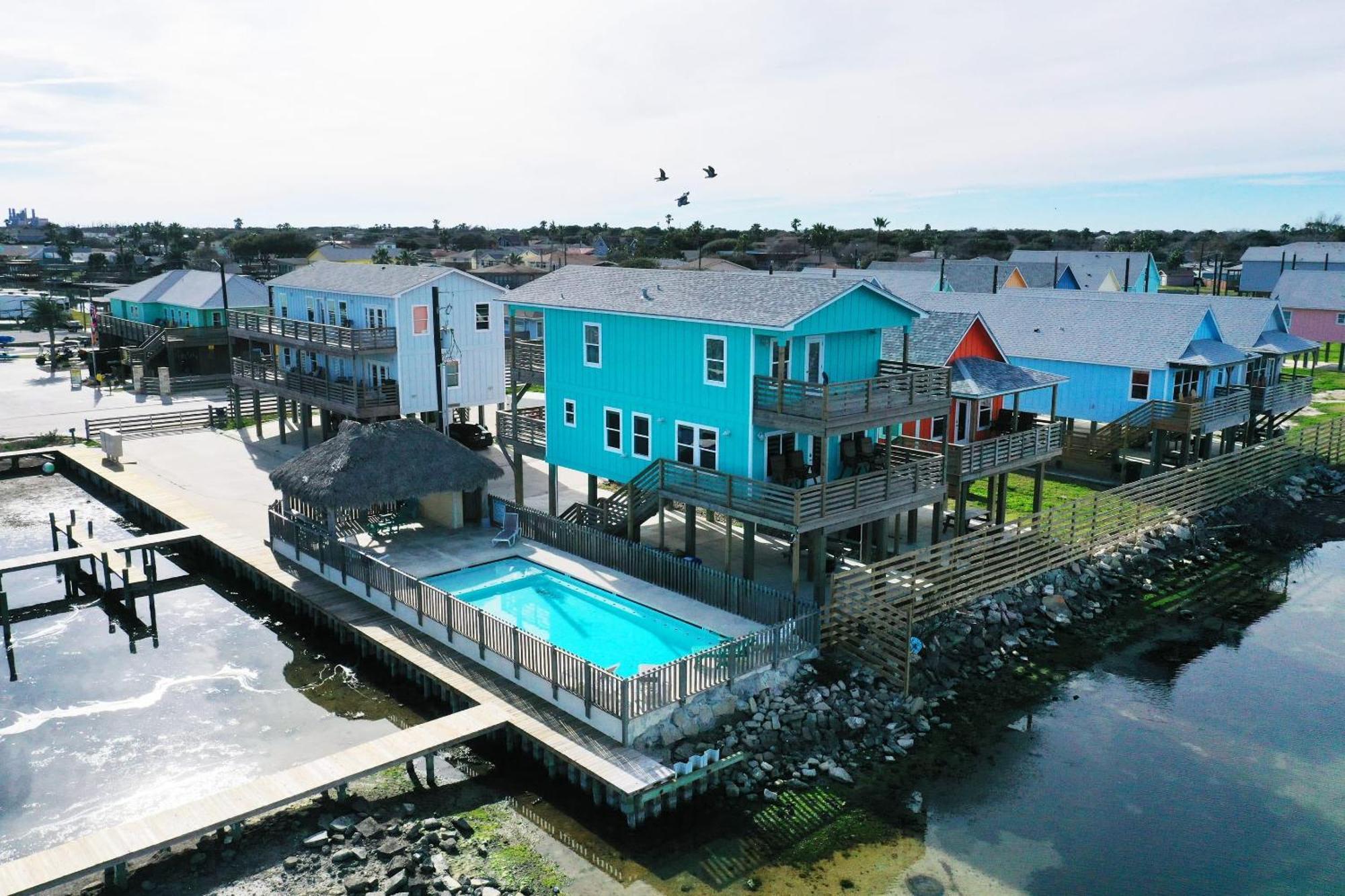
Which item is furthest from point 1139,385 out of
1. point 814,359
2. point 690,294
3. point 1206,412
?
point 690,294

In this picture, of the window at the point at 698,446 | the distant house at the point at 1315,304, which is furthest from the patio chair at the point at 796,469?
the distant house at the point at 1315,304

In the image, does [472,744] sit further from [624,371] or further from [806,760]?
[624,371]

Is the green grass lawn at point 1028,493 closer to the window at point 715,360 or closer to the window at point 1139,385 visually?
the window at point 1139,385

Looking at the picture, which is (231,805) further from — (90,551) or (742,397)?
(90,551)

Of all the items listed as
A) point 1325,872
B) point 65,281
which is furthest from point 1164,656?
point 65,281

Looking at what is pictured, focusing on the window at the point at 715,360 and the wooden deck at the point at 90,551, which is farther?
the wooden deck at the point at 90,551

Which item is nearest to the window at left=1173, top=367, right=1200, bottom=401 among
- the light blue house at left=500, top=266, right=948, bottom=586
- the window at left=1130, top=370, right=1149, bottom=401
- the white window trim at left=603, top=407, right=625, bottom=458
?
the window at left=1130, top=370, right=1149, bottom=401
